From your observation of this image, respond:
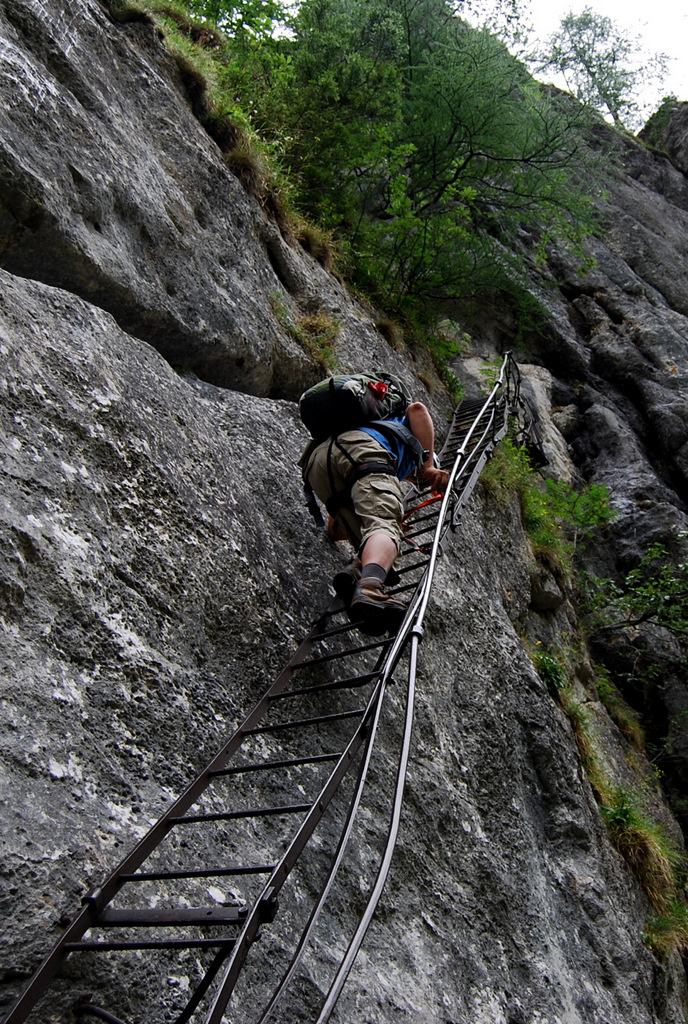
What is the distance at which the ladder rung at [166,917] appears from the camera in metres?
2.38

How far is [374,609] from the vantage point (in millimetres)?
3855

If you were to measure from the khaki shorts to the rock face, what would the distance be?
384mm

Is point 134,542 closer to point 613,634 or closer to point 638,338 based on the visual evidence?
point 613,634

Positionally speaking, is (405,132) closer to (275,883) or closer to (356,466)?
(356,466)

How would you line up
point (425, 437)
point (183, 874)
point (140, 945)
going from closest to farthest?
point (140, 945)
point (183, 874)
point (425, 437)

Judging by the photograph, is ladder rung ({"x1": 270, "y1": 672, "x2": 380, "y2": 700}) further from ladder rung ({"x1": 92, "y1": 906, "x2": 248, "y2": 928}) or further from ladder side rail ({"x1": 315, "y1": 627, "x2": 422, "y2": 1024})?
ladder rung ({"x1": 92, "y1": 906, "x2": 248, "y2": 928})

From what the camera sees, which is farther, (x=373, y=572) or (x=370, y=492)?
(x=370, y=492)

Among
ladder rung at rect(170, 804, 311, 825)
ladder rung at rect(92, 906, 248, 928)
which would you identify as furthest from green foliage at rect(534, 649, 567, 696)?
ladder rung at rect(92, 906, 248, 928)

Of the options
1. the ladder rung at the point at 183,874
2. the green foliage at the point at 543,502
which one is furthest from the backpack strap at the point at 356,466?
the green foliage at the point at 543,502

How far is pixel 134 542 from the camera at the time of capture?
367 cm

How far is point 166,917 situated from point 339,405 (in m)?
2.97

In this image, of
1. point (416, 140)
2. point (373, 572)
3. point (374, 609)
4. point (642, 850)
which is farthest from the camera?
point (416, 140)

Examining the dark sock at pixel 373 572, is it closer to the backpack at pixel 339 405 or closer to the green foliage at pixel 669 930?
the backpack at pixel 339 405

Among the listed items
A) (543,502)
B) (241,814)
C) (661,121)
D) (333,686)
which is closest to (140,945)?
(241,814)
